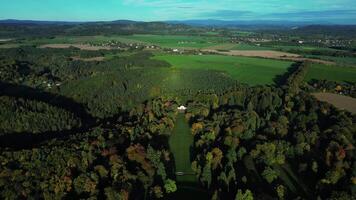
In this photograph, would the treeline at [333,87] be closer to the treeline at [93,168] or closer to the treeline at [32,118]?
the treeline at [93,168]

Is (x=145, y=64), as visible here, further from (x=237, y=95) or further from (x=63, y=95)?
(x=237, y=95)

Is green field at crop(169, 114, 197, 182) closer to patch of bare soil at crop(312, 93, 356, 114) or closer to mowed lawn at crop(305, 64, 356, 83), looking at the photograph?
patch of bare soil at crop(312, 93, 356, 114)

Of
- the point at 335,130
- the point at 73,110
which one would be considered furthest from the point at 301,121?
the point at 73,110

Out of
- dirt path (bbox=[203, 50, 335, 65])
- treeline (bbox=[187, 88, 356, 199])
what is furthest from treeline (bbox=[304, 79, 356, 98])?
dirt path (bbox=[203, 50, 335, 65])

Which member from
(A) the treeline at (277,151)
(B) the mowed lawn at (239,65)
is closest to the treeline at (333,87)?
(B) the mowed lawn at (239,65)

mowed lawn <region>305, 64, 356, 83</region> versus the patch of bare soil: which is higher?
mowed lawn <region>305, 64, 356, 83</region>

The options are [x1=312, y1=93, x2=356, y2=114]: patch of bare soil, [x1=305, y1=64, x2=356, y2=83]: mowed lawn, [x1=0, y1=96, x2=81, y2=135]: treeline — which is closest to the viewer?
[x1=0, y1=96, x2=81, y2=135]: treeline

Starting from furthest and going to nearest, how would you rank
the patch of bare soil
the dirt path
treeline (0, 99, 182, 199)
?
1. the dirt path
2. the patch of bare soil
3. treeline (0, 99, 182, 199)
